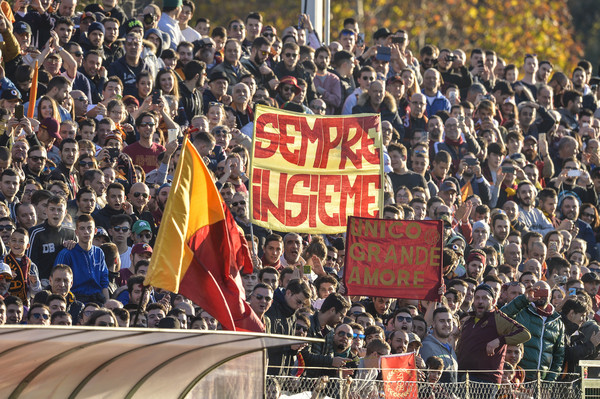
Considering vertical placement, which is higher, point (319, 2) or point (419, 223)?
point (319, 2)

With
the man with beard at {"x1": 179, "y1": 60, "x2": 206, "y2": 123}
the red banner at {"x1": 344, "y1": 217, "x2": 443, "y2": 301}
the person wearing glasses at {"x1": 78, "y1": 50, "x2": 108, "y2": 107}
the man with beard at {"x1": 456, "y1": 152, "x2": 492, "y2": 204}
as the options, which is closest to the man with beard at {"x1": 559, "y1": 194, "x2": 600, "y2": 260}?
the man with beard at {"x1": 456, "y1": 152, "x2": 492, "y2": 204}

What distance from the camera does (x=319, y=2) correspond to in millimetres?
24078

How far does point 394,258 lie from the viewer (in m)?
15.3

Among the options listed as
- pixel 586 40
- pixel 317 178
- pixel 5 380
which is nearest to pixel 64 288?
pixel 317 178

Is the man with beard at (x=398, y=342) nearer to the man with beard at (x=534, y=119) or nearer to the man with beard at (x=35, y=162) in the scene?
the man with beard at (x=35, y=162)

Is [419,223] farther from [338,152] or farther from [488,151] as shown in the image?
[488,151]

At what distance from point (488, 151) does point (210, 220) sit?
30.3 ft

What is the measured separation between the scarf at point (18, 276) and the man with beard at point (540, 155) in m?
10.5

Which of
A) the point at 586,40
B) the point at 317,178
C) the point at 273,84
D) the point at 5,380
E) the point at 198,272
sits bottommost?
the point at 5,380

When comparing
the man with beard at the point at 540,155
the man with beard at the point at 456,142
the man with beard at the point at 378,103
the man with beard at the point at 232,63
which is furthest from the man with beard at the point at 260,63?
the man with beard at the point at 540,155

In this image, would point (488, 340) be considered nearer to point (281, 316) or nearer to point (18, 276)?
point (281, 316)

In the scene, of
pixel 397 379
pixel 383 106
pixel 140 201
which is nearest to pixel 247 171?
pixel 140 201

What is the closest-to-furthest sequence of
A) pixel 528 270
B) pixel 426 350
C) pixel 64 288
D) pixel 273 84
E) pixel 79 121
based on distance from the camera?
pixel 64 288, pixel 426 350, pixel 79 121, pixel 528 270, pixel 273 84

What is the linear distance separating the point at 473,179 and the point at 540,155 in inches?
104
